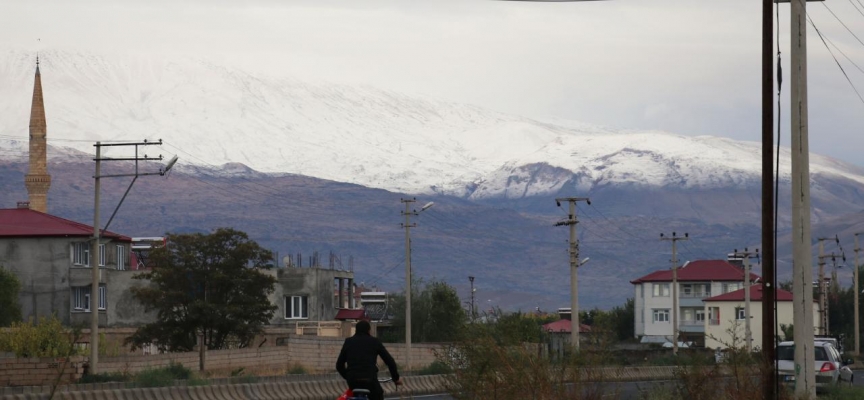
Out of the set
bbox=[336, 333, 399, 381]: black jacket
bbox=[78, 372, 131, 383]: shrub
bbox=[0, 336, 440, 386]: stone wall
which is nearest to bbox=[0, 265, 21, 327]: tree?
bbox=[0, 336, 440, 386]: stone wall

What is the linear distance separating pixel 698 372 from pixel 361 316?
8304 cm

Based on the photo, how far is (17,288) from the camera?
80.9m

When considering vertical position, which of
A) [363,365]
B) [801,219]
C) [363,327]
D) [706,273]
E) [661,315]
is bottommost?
[661,315]

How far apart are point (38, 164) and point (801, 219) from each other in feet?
415

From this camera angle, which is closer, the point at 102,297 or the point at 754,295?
the point at 102,297

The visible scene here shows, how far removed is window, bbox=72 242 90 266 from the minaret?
52.0 meters

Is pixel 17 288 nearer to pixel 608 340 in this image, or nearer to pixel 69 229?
pixel 69 229

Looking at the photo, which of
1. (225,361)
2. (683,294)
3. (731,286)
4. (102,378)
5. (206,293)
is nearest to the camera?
(102,378)

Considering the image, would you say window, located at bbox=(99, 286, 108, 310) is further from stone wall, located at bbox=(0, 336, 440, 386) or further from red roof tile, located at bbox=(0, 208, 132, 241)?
stone wall, located at bbox=(0, 336, 440, 386)

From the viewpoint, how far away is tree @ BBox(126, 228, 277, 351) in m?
71.9

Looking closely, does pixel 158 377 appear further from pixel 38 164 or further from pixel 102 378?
pixel 38 164

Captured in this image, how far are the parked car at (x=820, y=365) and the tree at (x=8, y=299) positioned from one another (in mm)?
49197

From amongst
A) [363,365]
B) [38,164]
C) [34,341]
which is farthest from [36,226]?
[363,365]

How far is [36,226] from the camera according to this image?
88.6 meters
